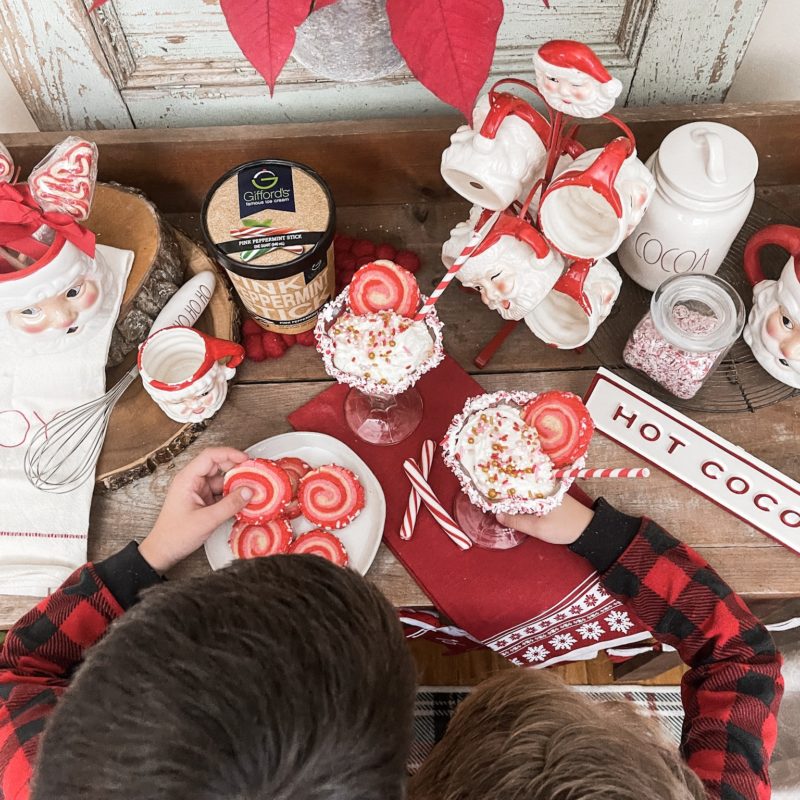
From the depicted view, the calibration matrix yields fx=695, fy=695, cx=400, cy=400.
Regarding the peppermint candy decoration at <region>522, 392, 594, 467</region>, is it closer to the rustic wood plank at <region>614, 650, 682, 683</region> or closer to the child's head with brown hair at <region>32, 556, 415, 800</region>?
the child's head with brown hair at <region>32, 556, 415, 800</region>

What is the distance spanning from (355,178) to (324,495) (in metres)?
0.45

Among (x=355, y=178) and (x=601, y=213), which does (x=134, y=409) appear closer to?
(x=355, y=178)

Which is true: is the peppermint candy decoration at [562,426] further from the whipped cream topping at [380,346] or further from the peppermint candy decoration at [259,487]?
the peppermint candy decoration at [259,487]

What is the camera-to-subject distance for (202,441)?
0.86 meters

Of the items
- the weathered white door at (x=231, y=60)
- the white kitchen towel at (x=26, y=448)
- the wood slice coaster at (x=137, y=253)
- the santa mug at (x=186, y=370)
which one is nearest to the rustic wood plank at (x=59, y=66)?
the weathered white door at (x=231, y=60)

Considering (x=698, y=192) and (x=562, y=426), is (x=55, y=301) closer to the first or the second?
(x=562, y=426)

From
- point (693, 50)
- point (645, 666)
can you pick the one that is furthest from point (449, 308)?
point (645, 666)

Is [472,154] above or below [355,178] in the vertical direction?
above

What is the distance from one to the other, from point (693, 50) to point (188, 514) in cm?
84

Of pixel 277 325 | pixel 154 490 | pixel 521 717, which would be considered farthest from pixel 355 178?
pixel 521 717

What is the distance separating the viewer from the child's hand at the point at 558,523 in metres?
0.77

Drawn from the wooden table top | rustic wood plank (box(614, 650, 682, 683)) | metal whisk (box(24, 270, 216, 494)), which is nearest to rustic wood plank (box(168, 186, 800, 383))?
the wooden table top

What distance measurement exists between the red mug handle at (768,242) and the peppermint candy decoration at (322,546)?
578 millimetres

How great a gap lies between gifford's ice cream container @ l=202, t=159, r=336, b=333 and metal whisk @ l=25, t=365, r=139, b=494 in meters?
0.23
